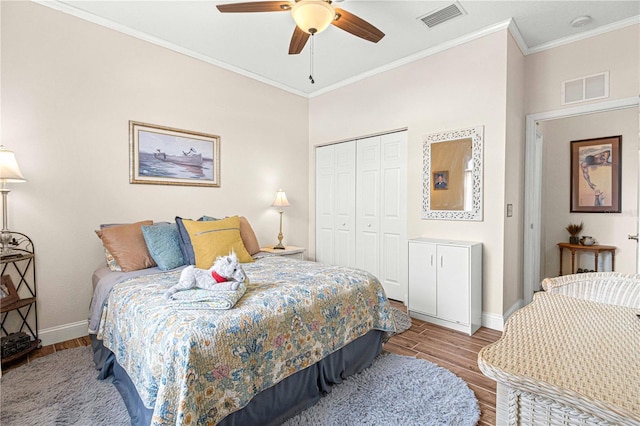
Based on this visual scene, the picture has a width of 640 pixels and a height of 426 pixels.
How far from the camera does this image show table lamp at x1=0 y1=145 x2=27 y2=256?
7.12 ft

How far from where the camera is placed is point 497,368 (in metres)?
0.69

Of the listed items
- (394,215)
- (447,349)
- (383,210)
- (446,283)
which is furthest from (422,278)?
(383,210)

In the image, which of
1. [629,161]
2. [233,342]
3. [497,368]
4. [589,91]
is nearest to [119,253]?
[233,342]

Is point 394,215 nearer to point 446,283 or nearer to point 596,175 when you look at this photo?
point 446,283

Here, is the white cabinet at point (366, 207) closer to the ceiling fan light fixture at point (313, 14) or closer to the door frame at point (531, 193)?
the door frame at point (531, 193)

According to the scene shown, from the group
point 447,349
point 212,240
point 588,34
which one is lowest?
point 447,349

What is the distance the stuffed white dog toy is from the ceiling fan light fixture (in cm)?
168

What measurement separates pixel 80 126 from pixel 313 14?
7.54 ft

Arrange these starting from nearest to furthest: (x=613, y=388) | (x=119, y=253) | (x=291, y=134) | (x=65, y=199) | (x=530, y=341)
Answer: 1. (x=613, y=388)
2. (x=530, y=341)
3. (x=119, y=253)
4. (x=65, y=199)
5. (x=291, y=134)

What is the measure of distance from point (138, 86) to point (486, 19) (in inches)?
135

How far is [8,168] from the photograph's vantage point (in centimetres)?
218

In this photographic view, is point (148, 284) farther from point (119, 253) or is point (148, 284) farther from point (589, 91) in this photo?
point (589, 91)

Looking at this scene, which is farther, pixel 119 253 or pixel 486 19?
pixel 486 19

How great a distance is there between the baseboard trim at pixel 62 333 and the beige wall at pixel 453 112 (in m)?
3.45
